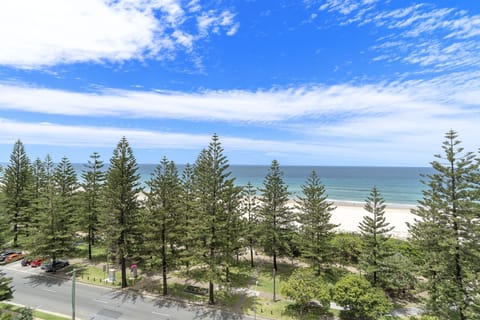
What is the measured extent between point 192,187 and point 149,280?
12335 mm

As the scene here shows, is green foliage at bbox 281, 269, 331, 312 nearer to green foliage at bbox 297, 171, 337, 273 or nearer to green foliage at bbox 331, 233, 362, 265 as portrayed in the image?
green foliage at bbox 297, 171, 337, 273

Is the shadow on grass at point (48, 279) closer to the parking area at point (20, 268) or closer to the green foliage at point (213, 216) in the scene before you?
the parking area at point (20, 268)

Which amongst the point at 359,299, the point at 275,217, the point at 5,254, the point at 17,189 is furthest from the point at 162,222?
the point at 17,189

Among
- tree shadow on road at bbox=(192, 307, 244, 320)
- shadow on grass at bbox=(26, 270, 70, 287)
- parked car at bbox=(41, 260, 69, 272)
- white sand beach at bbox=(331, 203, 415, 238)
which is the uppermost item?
parked car at bbox=(41, 260, 69, 272)

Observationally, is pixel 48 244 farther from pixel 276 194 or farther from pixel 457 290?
pixel 457 290

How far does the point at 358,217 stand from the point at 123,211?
5167 centimetres

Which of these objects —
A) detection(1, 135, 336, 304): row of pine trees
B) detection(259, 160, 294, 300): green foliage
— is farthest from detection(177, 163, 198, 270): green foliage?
detection(259, 160, 294, 300): green foliage

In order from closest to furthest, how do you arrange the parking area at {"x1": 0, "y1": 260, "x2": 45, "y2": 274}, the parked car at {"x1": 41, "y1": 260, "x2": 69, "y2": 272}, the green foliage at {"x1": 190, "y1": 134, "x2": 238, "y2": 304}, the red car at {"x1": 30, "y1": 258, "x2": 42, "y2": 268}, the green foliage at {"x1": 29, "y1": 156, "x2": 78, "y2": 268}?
the green foliage at {"x1": 190, "y1": 134, "x2": 238, "y2": 304}
the green foliage at {"x1": 29, "y1": 156, "x2": 78, "y2": 268}
the parked car at {"x1": 41, "y1": 260, "x2": 69, "y2": 272}
the parking area at {"x1": 0, "y1": 260, "x2": 45, "y2": 274}
the red car at {"x1": 30, "y1": 258, "x2": 42, "y2": 268}

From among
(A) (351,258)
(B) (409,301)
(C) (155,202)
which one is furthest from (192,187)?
(B) (409,301)

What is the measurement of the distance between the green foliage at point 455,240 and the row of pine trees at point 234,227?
6 centimetres

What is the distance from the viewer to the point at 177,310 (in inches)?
758

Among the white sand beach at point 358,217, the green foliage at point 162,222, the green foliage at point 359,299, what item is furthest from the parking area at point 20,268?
the white sand beach at point 358,217

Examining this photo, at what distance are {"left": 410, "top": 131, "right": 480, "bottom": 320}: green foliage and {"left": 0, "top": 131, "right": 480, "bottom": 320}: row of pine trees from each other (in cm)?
6

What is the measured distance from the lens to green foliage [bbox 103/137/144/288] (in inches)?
901
